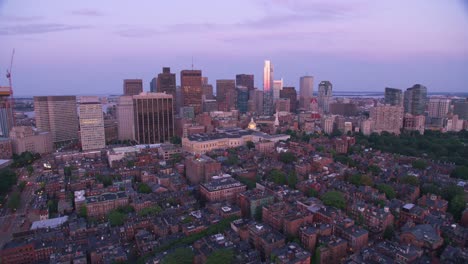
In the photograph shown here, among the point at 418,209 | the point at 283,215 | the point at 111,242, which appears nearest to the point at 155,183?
the point at 111,242

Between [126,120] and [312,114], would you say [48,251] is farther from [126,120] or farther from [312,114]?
[312,114]

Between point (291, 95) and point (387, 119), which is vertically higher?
point (291, 95)

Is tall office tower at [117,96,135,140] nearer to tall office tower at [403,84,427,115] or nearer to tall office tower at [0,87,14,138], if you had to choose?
tall office tower at [0,87,14,138]

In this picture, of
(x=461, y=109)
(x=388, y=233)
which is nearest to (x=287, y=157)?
(x=388, y=233)

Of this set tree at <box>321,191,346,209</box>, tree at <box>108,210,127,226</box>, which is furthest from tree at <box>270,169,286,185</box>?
tree at <box>108,210,127,226</box>

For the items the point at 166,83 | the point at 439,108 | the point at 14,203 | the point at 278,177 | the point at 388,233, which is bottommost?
the point at 14,203

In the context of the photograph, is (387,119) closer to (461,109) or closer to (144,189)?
(461,109)

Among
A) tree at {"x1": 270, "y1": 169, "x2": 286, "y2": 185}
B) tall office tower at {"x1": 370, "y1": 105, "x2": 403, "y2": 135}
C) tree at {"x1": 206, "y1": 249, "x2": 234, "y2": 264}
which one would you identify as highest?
tall office tower at {"x1": 370, "y1": 105, "x2": 403, "y2": 135}

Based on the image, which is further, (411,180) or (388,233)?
(411,180)
